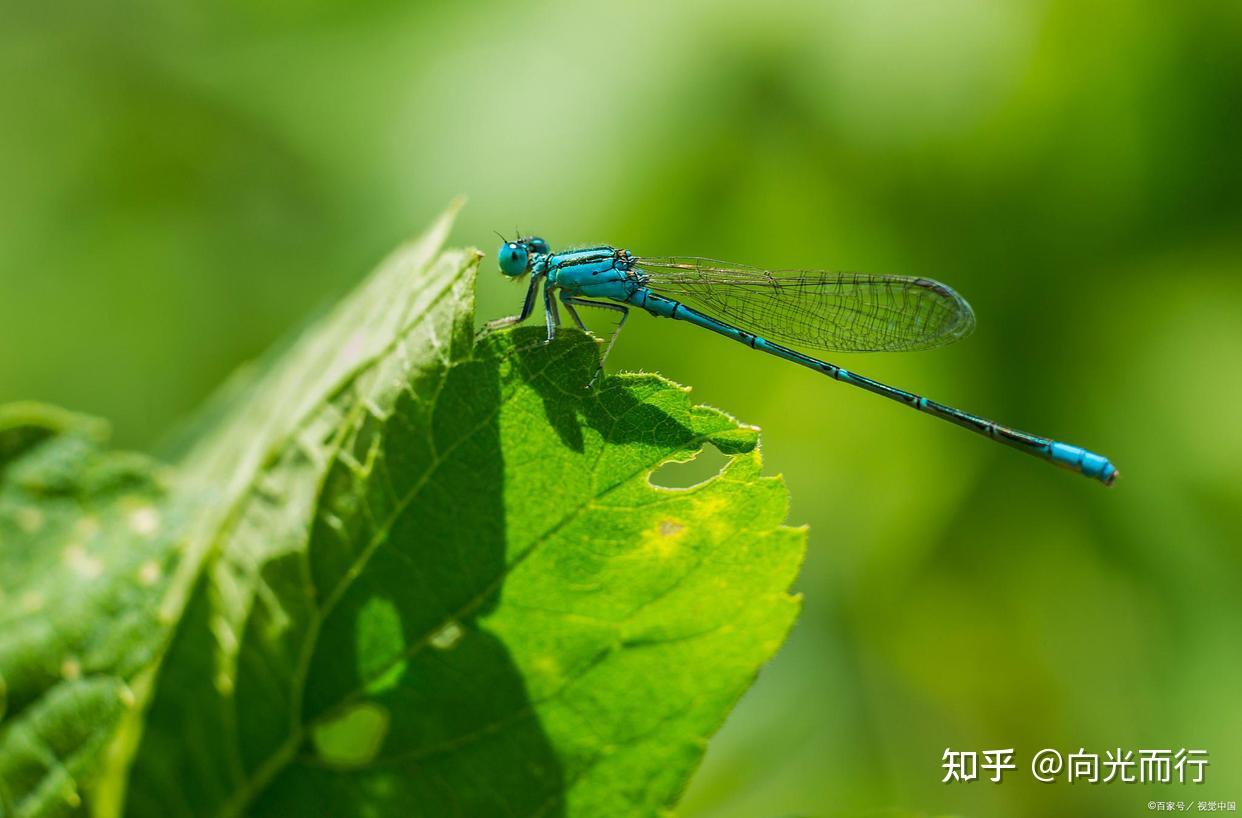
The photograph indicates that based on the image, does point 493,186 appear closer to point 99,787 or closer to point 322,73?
point 322,73

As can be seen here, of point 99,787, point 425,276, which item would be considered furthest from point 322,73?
point 99,787

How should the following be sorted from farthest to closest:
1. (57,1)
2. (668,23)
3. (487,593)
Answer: (57,1)
(668,23)
(487,593)

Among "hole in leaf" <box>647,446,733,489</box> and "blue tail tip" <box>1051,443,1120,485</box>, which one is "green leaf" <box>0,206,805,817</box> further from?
"hole in leaf" <box>647,446,733,489</box>

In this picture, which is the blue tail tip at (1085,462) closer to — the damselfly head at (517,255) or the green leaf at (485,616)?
the damselfly head at (517,255)

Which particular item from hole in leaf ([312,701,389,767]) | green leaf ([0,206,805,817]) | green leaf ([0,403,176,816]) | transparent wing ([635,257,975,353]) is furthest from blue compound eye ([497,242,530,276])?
hole in leaf ([312,701,389,767])

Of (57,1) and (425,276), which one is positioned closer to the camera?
(425,276)

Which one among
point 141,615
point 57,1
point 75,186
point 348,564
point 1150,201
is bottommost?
point 141,615

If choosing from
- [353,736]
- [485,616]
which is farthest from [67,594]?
[485,616]
